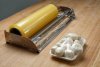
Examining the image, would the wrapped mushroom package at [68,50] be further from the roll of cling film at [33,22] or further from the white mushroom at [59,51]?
the roll of cling film at [33,22]

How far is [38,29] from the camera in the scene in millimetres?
1021

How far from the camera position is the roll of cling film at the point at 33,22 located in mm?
908

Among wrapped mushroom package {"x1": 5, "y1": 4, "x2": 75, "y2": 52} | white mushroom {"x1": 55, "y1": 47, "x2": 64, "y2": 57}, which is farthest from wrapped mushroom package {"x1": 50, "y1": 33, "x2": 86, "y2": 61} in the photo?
wrapped mushroom package {"x1": 5, "y1": 4, "x2": 75, "y2": 52}

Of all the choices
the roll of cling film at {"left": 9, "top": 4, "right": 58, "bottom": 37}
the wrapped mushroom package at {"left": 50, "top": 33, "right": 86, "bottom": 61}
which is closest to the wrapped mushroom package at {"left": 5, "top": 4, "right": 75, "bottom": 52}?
the roll of cling film at {"left": 9, "top": 4, "right": 58, "bottom": 37}

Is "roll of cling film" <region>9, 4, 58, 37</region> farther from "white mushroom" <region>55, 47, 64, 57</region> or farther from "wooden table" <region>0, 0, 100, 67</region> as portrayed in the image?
"white mushroom" <region>55, 47, 64, 57</region>

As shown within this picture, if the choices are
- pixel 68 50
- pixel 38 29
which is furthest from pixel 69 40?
pixel 38 29

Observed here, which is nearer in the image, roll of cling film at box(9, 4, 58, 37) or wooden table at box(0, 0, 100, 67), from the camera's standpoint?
wooden table at box(0, 0, 100, 67)

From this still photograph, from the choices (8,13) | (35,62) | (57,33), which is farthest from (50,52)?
(8,13)

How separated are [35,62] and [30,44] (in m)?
0.11

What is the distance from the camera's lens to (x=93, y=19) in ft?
3.97

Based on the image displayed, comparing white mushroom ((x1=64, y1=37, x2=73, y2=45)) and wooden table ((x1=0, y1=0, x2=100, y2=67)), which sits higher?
white mushroom ((x1=64, y1=37, x2=73, y2=45))

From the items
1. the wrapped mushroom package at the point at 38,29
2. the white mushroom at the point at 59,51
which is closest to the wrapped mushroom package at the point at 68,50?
the white mushroom at the point at 59,51

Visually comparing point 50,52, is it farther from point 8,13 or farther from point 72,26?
point 8,13

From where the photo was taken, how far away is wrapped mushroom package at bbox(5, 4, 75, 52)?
87cm
